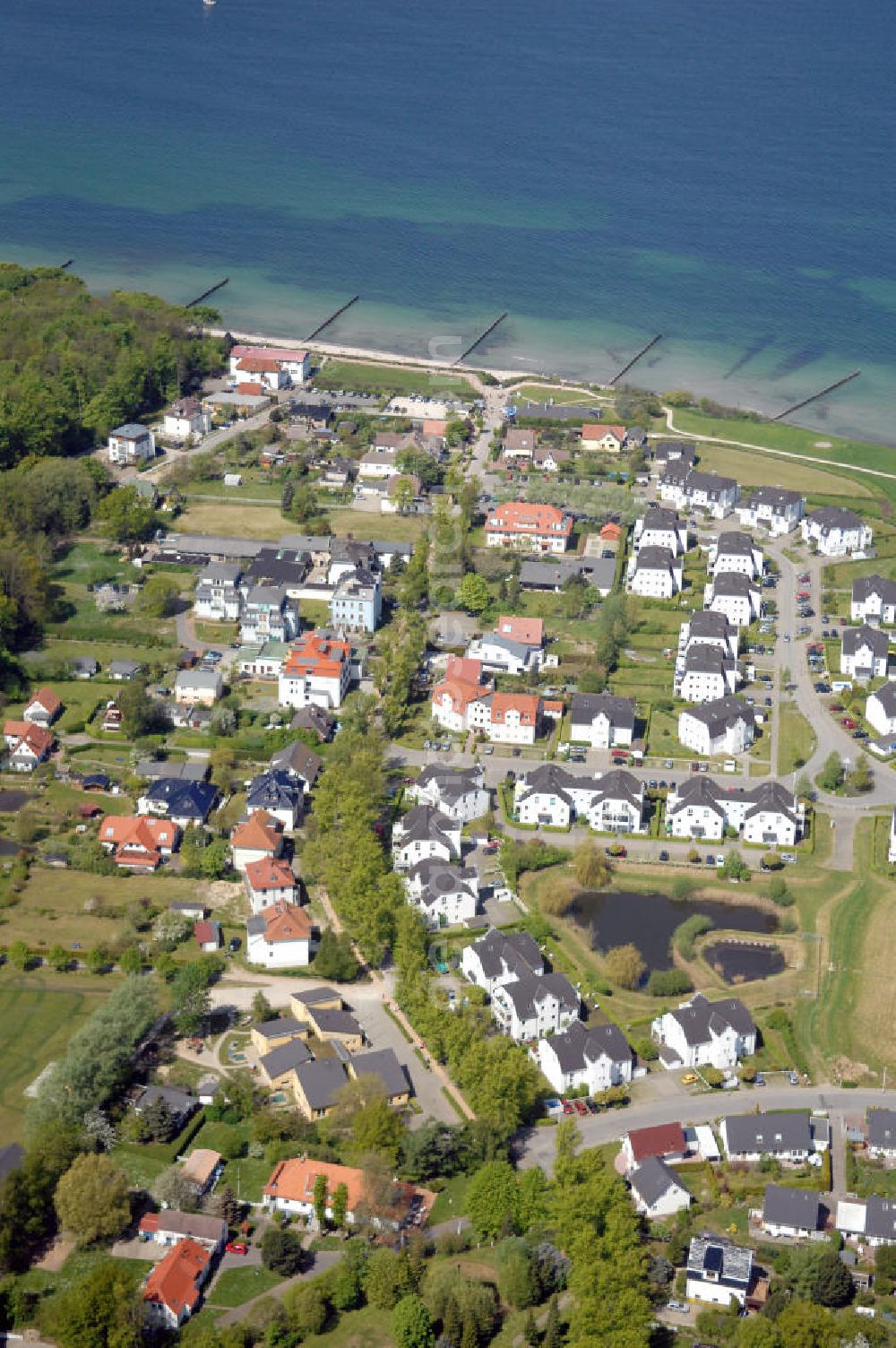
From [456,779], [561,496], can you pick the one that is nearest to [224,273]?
[561,496]

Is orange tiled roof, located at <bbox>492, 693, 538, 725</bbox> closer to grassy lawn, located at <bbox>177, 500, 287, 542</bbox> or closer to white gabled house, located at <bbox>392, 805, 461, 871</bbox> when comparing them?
white gabled house, located at <bbox>392, 805, 461, 871</bbox>

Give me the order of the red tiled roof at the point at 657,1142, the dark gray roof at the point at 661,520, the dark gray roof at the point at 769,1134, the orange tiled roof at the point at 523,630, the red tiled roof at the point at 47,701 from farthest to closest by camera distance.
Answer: the dark gray roof at the point at 661,520 < the orange tiled roof at the point at 523,630 < the red tiled roof at the point at 47,701 < the dark gray roof at the point at 769,1134 < the red tiled roof at the point at 657,1142

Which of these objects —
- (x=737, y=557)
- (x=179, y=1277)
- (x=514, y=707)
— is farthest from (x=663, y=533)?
(x=179, y=1277)

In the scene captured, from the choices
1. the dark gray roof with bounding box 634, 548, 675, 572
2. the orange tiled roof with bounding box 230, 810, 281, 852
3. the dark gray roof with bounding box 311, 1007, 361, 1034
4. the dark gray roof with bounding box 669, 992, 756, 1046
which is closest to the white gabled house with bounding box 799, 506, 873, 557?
the dark gray roof with bounding box 634, 548, 675, 572

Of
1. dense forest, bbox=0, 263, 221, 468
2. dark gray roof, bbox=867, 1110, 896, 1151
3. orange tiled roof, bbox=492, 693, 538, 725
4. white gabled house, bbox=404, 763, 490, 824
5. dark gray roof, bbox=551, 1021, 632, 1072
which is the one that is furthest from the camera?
dense forest, bbox=0, 263, 221, 468

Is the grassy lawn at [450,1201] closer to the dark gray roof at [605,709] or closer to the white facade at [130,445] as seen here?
the dark gray roof at [605,709]

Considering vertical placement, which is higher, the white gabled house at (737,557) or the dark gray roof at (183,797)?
the white gabled house at (737,557)

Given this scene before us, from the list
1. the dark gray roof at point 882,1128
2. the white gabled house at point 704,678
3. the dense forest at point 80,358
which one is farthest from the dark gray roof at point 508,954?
the dense forest at point 80,358
